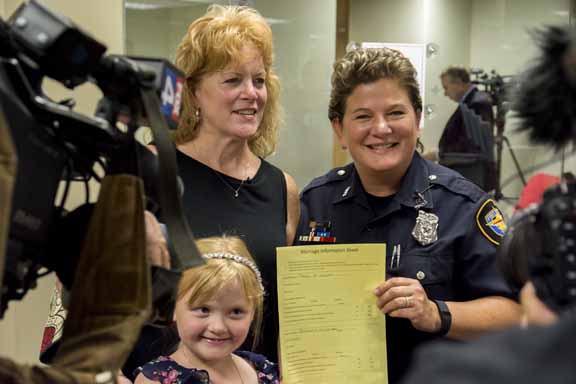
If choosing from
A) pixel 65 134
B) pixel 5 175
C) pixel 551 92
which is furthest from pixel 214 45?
pixel 551 92

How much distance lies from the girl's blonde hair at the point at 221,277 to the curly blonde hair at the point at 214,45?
1.18 feet

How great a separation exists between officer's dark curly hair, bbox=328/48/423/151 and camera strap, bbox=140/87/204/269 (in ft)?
2.64

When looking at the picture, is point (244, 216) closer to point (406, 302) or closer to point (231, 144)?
point (231, 144)

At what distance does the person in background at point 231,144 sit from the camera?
1.71m

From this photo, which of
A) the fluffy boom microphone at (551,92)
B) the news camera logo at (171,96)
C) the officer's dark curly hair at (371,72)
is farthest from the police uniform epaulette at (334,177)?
the fluffy boom microphone at (551,92)

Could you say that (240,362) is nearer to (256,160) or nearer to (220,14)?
(256,160)

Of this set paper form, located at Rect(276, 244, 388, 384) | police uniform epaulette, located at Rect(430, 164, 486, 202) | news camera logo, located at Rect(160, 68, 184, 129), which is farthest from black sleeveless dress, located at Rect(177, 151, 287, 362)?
news camera logo, located at Rect(160, 68, 184, 129)

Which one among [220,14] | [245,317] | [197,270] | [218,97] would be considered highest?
[220,14]

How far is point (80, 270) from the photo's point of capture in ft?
2.78

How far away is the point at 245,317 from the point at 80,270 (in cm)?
68

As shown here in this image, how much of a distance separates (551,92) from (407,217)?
103 cm

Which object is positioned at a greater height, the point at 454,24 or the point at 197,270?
the point at 454,24

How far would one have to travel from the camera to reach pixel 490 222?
5.14ft

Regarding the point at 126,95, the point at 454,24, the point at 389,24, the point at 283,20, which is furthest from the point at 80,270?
the point at 454,24
